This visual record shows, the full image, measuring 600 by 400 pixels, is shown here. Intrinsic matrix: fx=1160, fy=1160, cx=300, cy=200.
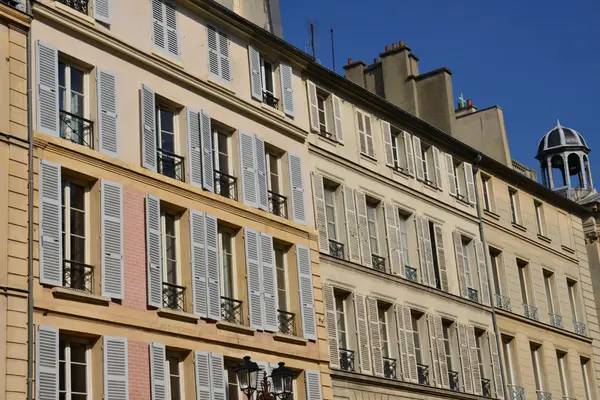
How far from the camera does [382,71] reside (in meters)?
35.4

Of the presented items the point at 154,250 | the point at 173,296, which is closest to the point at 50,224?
the point at 154,250

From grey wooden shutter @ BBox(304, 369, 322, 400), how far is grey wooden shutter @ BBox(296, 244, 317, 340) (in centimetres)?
76

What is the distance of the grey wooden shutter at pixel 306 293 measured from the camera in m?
24.4

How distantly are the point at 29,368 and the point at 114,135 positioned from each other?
4859 millimetres

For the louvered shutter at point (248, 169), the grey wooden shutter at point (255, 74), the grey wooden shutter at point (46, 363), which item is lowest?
the grey wooden shutter at point (46, 363)

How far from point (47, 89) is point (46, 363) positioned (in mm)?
4685

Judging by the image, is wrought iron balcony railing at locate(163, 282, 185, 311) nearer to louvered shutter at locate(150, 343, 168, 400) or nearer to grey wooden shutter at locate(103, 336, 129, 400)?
louvered shutter at locate(150, 343, 168, 400)

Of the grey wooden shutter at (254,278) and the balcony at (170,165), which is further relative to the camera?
the grey wooden shutter at (254,278)

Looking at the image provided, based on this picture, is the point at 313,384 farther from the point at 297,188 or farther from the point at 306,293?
the point at 297,188

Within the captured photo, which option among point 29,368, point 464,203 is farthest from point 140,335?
point 464,203

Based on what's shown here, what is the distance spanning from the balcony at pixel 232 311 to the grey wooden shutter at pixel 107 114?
3.83m

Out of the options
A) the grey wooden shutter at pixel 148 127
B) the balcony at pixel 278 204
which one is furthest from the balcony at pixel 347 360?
the grey wooden shutter at pixel 148 127

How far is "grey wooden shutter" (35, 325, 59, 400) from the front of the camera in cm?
1789

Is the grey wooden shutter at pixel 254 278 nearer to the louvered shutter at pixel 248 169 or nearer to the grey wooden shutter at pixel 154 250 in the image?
the louvered shutter at pixel 248 169
